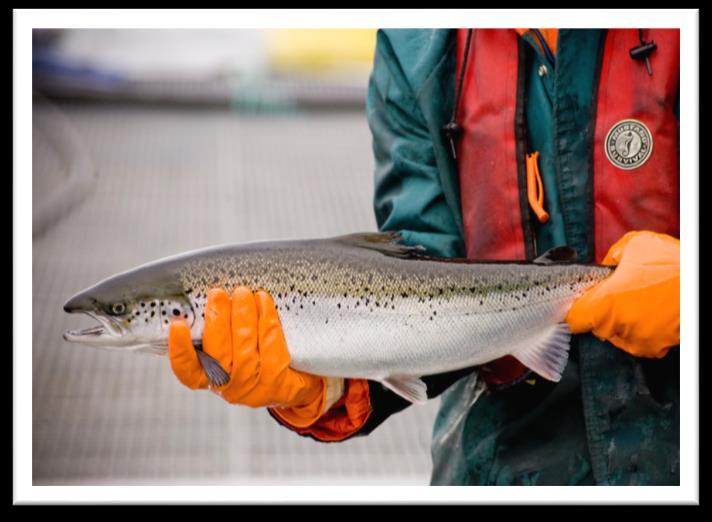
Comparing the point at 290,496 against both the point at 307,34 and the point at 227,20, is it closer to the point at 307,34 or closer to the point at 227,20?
the point at 227,20

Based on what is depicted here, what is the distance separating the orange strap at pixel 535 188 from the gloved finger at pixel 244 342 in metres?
0.57

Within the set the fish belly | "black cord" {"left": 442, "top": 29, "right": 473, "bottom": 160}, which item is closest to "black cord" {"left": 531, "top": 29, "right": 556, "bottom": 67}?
"black cord" {"left": 442, "top": 29, "right": 473, "bottom": 160}

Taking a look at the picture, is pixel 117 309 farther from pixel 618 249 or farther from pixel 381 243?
pixel 618 249

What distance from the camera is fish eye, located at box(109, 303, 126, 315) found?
1.67 m

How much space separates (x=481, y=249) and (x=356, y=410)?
1.35 ft

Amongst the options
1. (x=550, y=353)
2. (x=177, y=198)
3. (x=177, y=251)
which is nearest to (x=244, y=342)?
(x=550, y=353)

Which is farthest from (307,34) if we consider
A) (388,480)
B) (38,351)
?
(388,480)

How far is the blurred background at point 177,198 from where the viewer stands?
345 centimetres

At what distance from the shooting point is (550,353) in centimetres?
171

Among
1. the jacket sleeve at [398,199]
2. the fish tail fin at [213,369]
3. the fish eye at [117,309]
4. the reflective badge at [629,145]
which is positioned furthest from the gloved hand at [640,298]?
the fish eye at [117,309]

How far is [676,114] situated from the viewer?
1693 millimetres

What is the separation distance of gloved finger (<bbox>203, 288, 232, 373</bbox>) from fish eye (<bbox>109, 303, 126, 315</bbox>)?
159mm

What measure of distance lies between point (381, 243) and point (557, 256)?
1.11 ft

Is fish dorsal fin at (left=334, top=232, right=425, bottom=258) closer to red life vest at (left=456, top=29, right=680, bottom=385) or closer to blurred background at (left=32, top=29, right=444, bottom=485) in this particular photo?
red life vest at (left=456, top=29, right=680, bottom=385)
